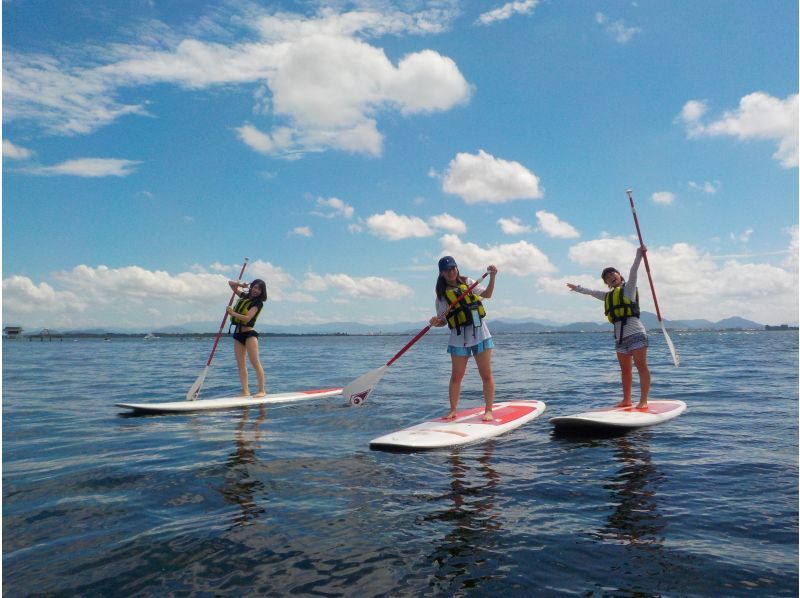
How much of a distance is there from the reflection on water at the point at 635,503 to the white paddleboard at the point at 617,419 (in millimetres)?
883

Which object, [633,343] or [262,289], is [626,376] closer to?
[633,343]

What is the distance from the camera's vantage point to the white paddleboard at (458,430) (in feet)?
22.5

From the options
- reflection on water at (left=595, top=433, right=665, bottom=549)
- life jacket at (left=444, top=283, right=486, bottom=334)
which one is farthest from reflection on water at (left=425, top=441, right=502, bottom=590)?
life jacket at (left=444, top=283, right=486, bottom=334)

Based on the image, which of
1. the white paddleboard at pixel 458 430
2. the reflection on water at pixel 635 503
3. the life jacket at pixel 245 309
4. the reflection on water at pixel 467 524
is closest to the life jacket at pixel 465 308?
the white paddleboard at pixel 458 430

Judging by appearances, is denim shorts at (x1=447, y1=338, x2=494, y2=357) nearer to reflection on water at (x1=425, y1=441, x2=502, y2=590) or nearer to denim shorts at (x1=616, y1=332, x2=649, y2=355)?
reflection on water at (x1=425, y1=441, x2=502, y2=590)

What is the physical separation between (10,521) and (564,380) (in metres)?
15.4

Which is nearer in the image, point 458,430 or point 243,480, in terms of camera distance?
point 243,480

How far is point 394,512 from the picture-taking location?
4.67m

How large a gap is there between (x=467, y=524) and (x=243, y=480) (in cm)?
265

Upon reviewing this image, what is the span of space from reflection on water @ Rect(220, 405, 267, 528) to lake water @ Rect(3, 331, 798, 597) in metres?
0.03

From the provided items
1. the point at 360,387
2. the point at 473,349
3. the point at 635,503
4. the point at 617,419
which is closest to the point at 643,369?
the point at 617,419

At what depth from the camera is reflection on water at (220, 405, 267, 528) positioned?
4.67 m

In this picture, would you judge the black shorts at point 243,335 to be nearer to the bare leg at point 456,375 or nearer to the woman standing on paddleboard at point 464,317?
the woman standing on paddleboard at point 464,317

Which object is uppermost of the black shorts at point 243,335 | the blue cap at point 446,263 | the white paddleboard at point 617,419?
the blue cap at point 446,263
